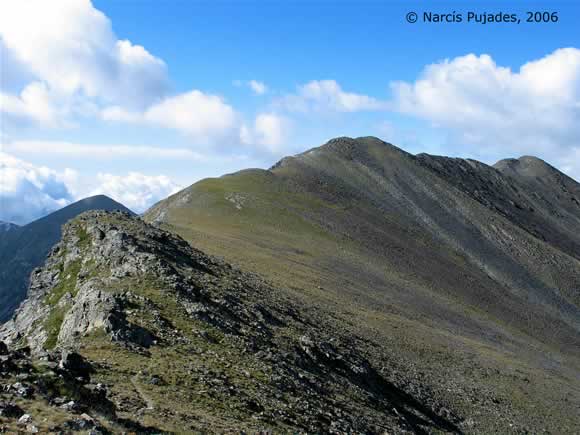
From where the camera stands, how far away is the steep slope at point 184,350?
18.2 metres

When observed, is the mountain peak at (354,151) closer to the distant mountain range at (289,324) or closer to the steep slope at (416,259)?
the steep slope at (416,259)

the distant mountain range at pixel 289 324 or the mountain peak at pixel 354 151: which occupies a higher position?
the mountain peak at pixel 354 151

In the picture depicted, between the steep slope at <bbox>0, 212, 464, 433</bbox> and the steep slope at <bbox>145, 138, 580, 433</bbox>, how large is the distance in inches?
453

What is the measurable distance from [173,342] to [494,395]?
35810 millimetres

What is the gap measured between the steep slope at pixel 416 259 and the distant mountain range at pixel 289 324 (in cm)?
49

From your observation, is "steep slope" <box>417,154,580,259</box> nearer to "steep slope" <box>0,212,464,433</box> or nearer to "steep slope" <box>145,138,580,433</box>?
"steep slope" <box>145,138,580,433</box>

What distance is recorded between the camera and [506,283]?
380ft

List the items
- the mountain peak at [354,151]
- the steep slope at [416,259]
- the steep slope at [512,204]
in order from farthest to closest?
1. the steep slope at [512,204]
2. the mountain peak at [354,151]
3. the steep slope at [416,259]

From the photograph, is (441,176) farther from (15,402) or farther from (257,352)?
(15,402)

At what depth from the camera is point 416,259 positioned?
102562 mm

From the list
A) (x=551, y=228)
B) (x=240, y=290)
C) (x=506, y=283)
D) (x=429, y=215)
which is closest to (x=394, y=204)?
(x=429, y=215)

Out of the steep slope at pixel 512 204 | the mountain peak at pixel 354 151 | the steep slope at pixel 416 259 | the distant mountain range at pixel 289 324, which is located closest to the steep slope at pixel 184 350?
the distant mountain range at pixel 289 324

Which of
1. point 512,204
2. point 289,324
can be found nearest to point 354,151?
point 512,204

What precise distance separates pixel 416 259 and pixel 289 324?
68282mm
